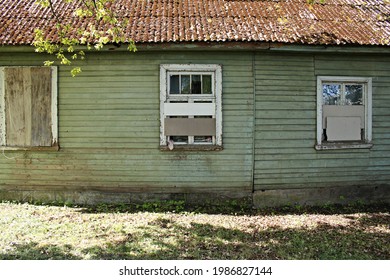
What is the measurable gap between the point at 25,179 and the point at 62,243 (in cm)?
315

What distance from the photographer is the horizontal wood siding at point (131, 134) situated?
24.6 feet

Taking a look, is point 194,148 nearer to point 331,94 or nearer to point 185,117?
point 185,117

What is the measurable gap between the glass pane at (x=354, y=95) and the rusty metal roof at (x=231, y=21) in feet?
3.51

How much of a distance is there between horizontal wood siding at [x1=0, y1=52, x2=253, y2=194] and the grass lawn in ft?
2.10

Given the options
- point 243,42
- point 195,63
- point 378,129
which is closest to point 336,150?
point 378,129

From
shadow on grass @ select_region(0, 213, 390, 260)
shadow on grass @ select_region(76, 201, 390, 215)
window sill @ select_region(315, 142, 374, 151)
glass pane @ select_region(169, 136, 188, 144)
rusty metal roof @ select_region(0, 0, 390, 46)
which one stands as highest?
rusty metal roof @ select_region(0, 0, 390, 46)

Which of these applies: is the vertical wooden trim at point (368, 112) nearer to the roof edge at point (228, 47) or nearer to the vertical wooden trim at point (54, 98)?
the roof edge at point (228, 47)

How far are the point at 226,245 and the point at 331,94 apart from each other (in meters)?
4.63

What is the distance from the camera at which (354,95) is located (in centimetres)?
804

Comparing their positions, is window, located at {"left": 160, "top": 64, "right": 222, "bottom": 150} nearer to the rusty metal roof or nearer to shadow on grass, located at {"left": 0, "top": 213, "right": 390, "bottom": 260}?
the rusty metal roof

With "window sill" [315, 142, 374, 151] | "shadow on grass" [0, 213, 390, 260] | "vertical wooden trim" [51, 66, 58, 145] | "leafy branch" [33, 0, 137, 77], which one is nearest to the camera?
"shadow on grass" [0, 213, 390, 260]

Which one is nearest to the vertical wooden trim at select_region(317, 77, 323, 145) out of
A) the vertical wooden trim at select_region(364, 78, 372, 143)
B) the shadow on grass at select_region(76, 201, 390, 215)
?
the vertical wooden trim at select_region(364, 78, 372, 143)

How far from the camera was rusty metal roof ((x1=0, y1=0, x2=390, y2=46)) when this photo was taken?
7219mm

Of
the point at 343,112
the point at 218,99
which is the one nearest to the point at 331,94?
the point at 343,112
